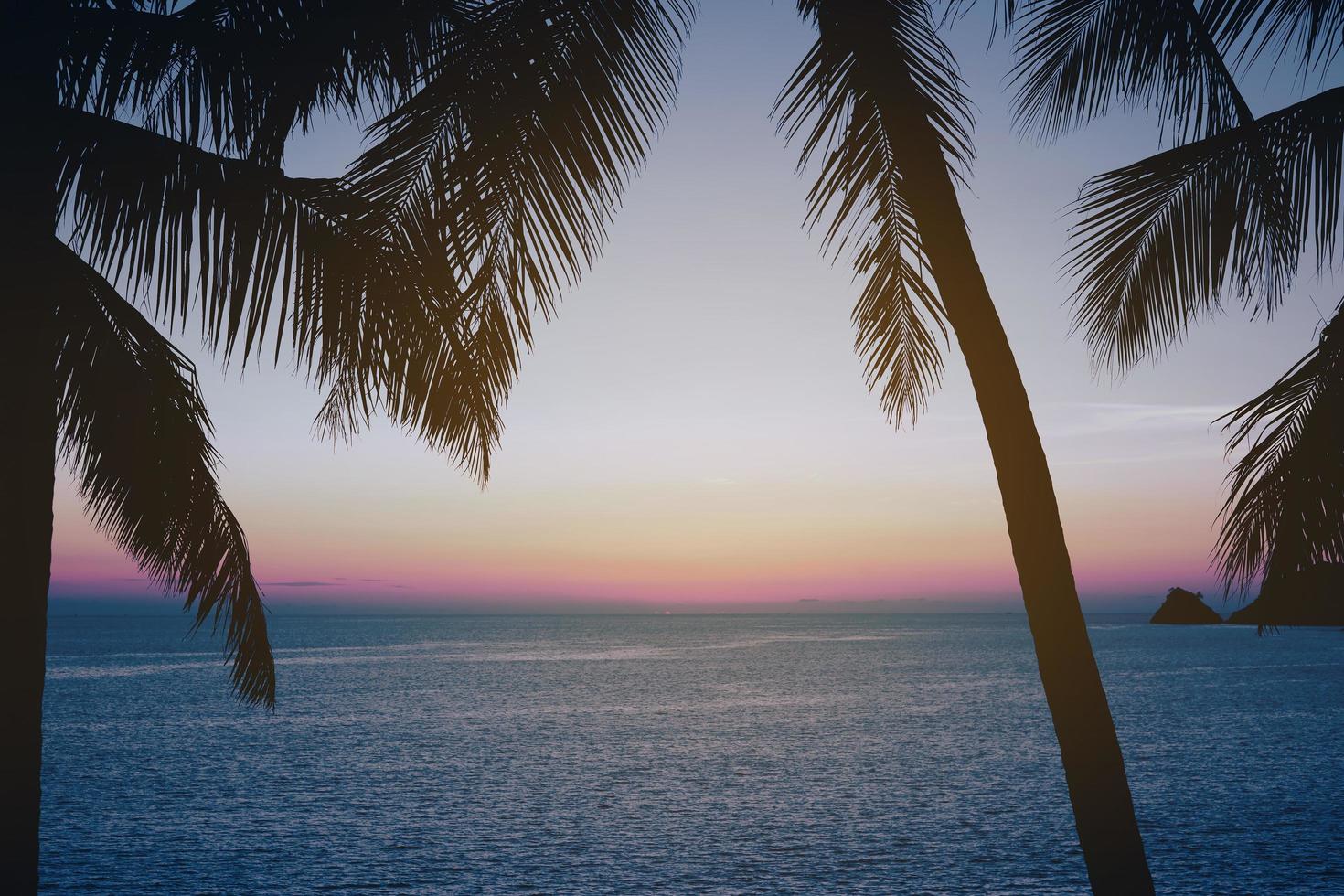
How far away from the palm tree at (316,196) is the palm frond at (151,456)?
1.33 meters

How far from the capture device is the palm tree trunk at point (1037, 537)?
4.04 meters

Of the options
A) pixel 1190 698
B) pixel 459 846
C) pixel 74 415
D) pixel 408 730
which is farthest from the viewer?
pixel 1190 698

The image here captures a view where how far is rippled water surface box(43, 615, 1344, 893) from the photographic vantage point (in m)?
27.8

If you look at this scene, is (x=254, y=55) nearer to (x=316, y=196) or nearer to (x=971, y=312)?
Result: (x=316, y=196)

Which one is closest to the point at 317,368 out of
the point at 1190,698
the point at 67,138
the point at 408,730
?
the point at 67,138

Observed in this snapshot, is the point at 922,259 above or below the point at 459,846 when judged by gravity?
above

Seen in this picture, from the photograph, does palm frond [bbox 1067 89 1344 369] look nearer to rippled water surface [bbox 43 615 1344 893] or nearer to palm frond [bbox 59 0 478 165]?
palm frond [bbox 59 0 478 165]

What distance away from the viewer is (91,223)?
5.27 m

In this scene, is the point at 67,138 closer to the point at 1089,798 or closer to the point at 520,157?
the point at 520,157

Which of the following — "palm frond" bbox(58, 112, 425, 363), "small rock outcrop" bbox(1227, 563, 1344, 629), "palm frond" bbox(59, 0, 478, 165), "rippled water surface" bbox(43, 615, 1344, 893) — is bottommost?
"rippled water surface" bbox(43, 615, 1344, 893)

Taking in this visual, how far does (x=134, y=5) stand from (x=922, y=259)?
202 inches

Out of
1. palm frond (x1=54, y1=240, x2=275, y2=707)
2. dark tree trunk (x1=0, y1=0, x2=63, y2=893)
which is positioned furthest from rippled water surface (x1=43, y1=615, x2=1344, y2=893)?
dark tree trunk (x1=0, y1=0, x2=63, y2=893)

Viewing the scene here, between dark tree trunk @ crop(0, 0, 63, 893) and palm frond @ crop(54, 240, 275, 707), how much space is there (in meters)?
1.33

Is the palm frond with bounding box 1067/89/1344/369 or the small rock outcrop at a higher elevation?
the palm frond with bounding box 1067/89/1344/369
